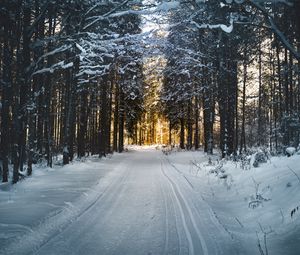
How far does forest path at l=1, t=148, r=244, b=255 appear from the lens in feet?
20.9

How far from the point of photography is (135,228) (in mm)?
7746

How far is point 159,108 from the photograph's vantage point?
4597 centimetres

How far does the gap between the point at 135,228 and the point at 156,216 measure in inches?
46.0

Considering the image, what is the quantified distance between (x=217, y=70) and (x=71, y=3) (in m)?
12.1

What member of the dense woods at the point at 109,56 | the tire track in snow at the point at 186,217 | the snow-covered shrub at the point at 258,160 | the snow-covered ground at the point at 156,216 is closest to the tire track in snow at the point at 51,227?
the snow-covered ground at the point at 156,216

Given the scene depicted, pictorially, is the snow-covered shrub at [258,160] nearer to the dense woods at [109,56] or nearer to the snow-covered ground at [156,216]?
the snow-covered ground at [156,216]

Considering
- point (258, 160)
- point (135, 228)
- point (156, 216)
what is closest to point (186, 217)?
point (156, 216)

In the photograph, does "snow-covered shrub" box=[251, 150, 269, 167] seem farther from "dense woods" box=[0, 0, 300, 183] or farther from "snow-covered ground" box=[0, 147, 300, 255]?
"dense woods" box=[0, 0, 300, 183]

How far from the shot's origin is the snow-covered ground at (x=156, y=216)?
6.55 metres

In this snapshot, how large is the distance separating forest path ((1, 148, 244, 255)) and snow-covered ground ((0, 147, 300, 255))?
0.02 meters

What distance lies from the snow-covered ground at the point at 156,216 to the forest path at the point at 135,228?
0.02 meters

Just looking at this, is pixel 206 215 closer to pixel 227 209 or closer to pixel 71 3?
pixel 227 209

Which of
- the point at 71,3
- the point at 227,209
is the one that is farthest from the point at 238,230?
the point at 71,3

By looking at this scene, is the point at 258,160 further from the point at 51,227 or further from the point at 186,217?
the point at 51,227
